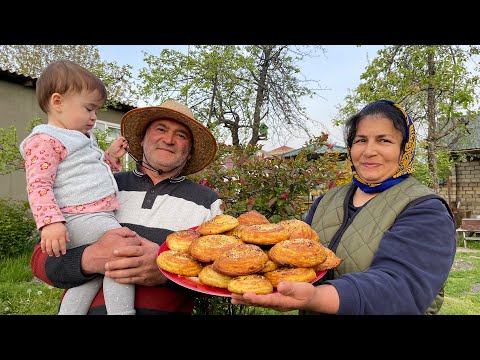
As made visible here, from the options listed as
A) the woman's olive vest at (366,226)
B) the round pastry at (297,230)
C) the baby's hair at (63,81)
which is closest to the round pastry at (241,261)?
the round pastry at (297,230)

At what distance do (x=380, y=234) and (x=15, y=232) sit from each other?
7.90m

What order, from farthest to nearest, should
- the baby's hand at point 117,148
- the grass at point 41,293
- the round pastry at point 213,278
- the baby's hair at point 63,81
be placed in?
the grass at point 41,293 → the baby's hand at point 117,148 → the baby's hair at point 63,81 → the round pastry at point 213,278

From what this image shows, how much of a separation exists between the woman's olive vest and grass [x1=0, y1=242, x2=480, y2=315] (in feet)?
8.46

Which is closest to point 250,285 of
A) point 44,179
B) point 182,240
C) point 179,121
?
point 182,240

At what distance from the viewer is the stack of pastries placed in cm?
160

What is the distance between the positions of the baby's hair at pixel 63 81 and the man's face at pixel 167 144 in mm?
506

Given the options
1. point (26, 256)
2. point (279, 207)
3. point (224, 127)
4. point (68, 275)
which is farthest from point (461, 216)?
point (68, 275)

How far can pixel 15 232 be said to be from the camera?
764 centimetres

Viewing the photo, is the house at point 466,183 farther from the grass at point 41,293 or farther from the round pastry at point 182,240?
the round pastry at point 182,240

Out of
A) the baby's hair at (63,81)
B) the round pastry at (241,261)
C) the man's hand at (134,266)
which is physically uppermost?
the baby's hair at (63,81)

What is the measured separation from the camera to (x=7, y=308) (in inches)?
213

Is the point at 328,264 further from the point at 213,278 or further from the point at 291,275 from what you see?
the point at 213,278

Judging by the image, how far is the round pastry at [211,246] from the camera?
175 cm
